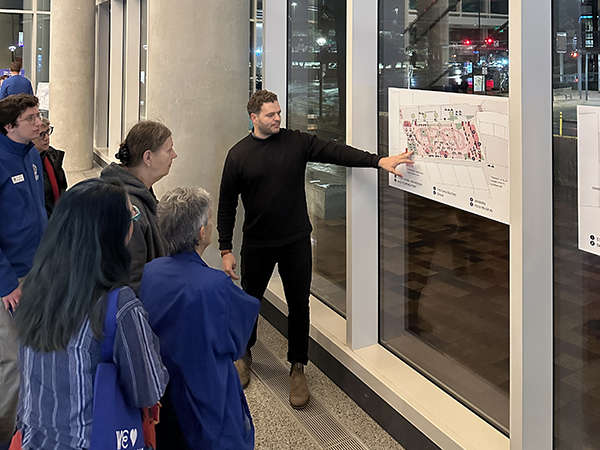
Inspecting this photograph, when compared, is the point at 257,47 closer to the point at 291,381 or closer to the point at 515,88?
the point at 291,381

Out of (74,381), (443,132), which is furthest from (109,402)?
(443,132)

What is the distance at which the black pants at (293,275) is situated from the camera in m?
3.31

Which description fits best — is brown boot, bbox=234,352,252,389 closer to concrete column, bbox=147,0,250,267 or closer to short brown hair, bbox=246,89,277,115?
concrete column, bbox=147,0,250,267

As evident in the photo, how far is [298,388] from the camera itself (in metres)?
3.23

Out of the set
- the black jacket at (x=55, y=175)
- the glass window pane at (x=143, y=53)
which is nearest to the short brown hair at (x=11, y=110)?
the black jacket at (x=55, y=175)

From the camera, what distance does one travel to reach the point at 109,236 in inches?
56.8

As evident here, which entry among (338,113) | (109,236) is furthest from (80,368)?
(338,113)

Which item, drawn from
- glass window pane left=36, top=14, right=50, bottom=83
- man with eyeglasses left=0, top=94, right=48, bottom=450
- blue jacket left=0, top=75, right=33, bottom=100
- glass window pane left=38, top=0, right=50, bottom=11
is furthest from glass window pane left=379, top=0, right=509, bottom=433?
glass window pane left=38, top=0, right=50, bottom=11

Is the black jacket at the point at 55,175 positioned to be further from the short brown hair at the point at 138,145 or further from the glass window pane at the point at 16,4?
the glass window pane at the point at 16,4

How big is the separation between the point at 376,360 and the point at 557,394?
1177 mm

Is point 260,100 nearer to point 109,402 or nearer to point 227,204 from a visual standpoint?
point 227,204

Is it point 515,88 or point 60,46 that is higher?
point 60,46

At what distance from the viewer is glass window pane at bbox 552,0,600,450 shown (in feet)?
6.24

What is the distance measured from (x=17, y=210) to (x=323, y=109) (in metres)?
2.14
